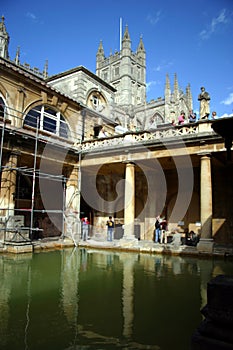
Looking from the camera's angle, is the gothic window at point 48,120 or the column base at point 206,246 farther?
the gothic window at point 48,120

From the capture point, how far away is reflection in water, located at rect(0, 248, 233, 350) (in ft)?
11.6

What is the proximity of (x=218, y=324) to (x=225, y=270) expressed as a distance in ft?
22.1

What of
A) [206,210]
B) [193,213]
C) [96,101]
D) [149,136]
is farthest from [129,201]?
[96,101]

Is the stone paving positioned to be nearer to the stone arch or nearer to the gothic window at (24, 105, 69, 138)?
the stone arch

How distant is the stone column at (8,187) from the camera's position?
40.0ft

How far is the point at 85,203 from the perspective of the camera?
19.8m

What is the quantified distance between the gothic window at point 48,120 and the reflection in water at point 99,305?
9.17 m

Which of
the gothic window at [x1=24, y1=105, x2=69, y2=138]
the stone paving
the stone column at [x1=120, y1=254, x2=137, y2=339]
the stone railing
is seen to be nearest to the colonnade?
the stone paving

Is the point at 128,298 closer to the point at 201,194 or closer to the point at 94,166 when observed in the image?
the point at 201,194

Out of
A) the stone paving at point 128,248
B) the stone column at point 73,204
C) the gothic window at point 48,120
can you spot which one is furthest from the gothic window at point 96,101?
the stone paving at point 128,248

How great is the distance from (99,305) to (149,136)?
1041 centimetres

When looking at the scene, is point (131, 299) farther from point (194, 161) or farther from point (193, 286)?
point (194, 161)

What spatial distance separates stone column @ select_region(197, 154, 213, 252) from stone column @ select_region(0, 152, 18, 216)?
863 cm

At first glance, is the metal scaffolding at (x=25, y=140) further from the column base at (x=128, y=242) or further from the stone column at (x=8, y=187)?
the column base at (x=128, y=242)
